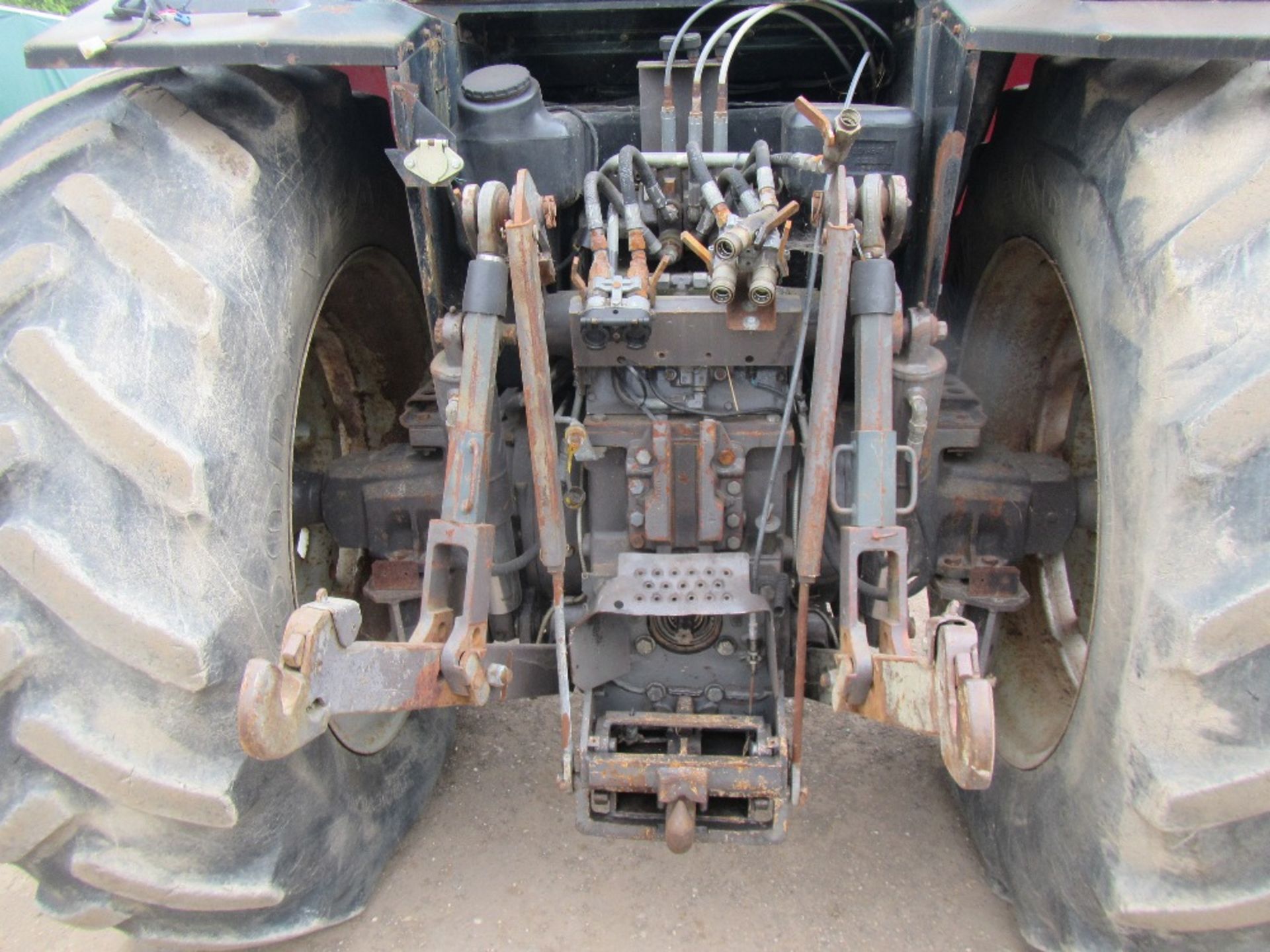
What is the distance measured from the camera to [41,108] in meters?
1.65

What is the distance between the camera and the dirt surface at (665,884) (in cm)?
201

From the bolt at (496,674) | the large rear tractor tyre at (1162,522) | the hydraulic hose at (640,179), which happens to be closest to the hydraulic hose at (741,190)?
the hydraulic hose at (640,179)

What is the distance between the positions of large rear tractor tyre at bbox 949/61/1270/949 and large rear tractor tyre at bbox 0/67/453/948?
129cm

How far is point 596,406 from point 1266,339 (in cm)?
103

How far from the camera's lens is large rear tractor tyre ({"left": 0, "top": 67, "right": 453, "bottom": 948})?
1322mm

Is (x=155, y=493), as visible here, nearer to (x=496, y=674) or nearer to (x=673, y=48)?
(x=496, y=674)

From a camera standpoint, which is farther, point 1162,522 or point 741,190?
point 741,190

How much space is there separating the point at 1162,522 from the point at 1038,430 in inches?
43.9

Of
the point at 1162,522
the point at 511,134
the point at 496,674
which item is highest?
the point at 511,134

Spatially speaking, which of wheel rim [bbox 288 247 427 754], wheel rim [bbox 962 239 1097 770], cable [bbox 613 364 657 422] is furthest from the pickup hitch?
wheel rim [bbox 962 239 1097 770]

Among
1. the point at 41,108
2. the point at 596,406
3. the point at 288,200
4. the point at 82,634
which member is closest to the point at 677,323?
the point at 596,406

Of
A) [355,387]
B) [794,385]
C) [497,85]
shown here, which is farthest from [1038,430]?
[355,387]

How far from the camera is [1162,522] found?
4.41ft

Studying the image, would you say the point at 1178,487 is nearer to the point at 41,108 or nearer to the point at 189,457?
the point at 189,457
